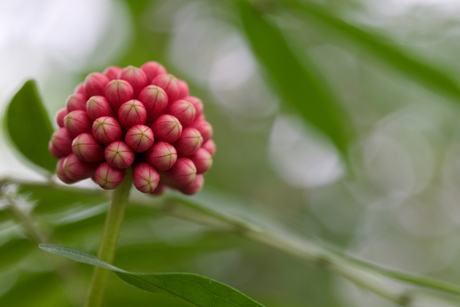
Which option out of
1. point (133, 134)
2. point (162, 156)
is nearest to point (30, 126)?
point (133, 134)

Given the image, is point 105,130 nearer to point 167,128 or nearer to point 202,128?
point 167,128

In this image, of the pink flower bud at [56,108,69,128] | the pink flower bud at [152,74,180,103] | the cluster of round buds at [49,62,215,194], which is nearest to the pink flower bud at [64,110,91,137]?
the cluster of round buds at [49,62,215,194]

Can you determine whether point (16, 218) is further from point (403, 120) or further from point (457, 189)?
point (457, 189)

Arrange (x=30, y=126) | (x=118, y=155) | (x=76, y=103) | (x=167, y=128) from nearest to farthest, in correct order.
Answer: (x=118, y=155) < (x=167, y=128) < (x=76, y=103) < (x=30, y=126)

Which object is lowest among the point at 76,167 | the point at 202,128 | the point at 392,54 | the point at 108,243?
the point at 108,243

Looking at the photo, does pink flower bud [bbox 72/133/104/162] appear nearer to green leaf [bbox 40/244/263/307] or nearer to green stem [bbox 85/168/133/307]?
green stem [bbox 85/168/133/307]

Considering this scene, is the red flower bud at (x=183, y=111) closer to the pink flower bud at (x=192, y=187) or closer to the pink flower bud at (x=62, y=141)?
the pink flower bud at (x=192, y=187)

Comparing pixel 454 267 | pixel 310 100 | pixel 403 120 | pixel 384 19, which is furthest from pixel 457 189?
pixel 310 100
